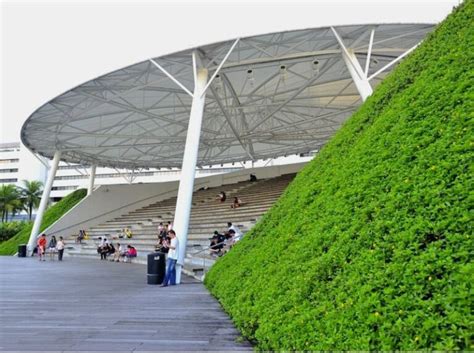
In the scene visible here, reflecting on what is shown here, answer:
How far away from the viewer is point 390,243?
11.6ft

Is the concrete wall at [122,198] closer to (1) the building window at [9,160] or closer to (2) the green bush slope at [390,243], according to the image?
(2) the green bush slope at [390,243]

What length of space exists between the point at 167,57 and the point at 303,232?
1177 cm

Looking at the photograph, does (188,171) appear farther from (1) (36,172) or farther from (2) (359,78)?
(1) (36,172)

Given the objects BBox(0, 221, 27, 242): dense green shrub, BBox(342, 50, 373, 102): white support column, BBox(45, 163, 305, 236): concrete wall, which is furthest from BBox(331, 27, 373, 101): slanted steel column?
BBox(0, 221, 27, 242): dense green shrub

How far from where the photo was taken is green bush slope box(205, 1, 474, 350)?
288cm

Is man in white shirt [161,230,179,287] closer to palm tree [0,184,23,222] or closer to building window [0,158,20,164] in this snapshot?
palm tree [0,184,23,222]

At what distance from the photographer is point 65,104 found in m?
20.9

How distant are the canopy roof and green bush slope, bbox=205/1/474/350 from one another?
987 cm

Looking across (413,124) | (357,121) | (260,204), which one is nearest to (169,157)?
(260,204)

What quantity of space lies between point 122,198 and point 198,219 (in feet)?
49.7

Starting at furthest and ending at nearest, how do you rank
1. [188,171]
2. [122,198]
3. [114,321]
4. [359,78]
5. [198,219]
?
1. [122,198]
2. [198,219]
3. [359,78]
4. [188,171]
5. [114,321]

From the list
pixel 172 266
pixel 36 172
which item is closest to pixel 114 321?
pixel 172 266

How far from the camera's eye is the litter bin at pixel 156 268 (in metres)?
11.4

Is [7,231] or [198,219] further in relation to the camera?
[7,231]
